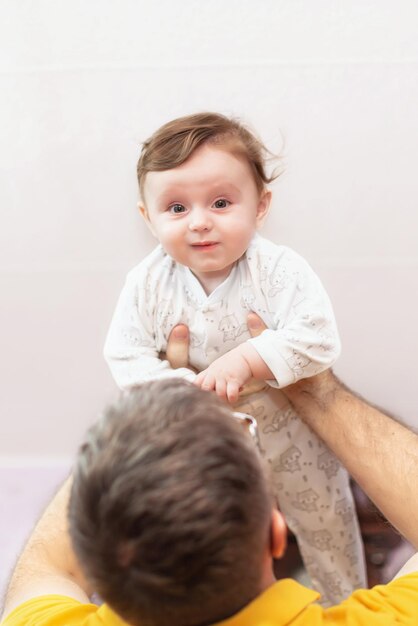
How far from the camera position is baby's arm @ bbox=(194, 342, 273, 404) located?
1074 millimetres

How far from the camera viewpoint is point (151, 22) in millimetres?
1456

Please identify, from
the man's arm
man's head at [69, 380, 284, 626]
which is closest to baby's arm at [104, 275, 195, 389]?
the man's arm

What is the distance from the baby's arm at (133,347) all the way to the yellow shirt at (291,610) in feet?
1.19

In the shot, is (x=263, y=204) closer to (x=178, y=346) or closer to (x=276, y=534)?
(x=178, y=346)

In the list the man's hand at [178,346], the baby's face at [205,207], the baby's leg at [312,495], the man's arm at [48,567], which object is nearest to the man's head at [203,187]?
the baby's face at [205,207]

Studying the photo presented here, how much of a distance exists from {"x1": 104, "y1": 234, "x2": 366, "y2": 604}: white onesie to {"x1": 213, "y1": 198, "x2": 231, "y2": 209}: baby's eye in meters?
0.09

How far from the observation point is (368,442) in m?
1.20

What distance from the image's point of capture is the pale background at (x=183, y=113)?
1454 mm

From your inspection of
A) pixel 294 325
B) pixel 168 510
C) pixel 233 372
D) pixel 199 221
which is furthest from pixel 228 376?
pixel 168 510

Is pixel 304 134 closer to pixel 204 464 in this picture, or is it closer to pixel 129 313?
pixel 129 313

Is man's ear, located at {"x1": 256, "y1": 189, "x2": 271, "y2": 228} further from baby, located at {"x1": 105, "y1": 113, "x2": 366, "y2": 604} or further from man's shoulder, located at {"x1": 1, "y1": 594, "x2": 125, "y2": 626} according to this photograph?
man's shoulder, located at {"x1": 1, "y1": 594, "x2": 125, "y2": 626}

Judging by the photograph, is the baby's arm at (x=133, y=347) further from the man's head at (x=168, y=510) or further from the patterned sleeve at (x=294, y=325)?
the man's head at (x=168, y=510)

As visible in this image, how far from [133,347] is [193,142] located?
336mm

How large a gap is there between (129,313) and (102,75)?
596mm
